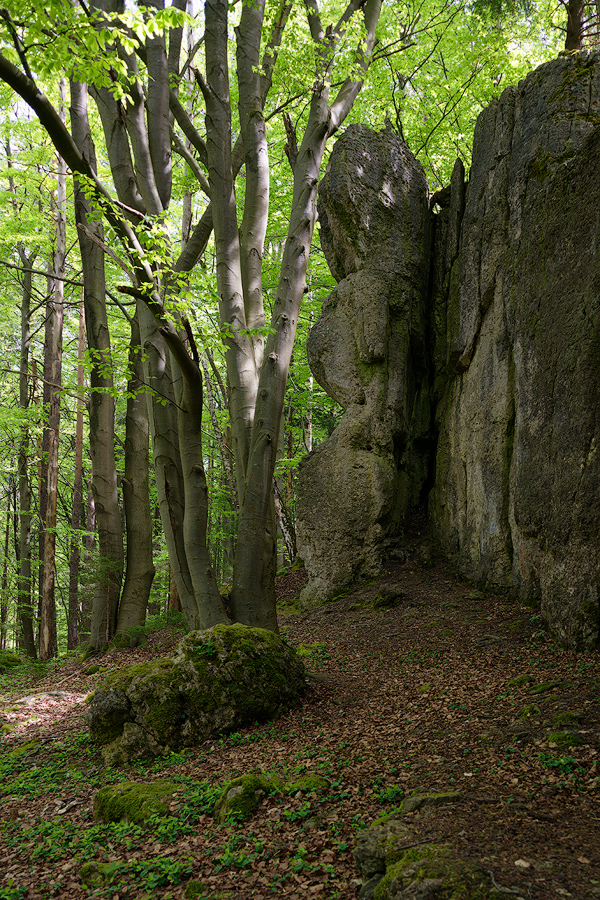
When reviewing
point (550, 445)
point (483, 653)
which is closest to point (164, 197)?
point (550, 445)

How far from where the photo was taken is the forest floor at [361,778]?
285cm

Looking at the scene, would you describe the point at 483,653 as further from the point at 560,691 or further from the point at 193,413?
the point at 193,413

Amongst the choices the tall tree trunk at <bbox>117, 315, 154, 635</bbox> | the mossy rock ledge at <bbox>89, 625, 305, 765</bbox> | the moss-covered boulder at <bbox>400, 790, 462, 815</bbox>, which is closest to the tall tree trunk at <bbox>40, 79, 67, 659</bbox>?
the tall tree trunk at <bbox>117, 315, 154, 635</bbox>

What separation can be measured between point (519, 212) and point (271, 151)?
453 inches

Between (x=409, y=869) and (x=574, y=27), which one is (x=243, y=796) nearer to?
(x=409, y=869)

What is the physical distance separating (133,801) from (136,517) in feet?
23.1

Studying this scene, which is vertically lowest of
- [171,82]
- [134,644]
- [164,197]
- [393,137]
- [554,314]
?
[134,644]

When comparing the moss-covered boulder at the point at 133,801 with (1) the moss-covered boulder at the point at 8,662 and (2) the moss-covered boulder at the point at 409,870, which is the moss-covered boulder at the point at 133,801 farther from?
(1) the moss-covered boulder at the point at 8,662

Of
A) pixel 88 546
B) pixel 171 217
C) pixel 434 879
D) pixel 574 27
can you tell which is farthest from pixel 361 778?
pixel 88 546

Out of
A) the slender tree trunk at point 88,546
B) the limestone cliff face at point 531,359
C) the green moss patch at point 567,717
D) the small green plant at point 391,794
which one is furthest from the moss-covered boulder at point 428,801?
the slender tree trunk at point 88,546

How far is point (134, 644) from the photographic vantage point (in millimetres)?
10031

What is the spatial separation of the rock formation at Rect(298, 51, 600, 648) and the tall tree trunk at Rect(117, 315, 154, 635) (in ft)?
10.5

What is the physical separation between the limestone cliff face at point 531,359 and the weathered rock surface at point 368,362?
0.88 m

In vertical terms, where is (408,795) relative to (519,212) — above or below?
below
